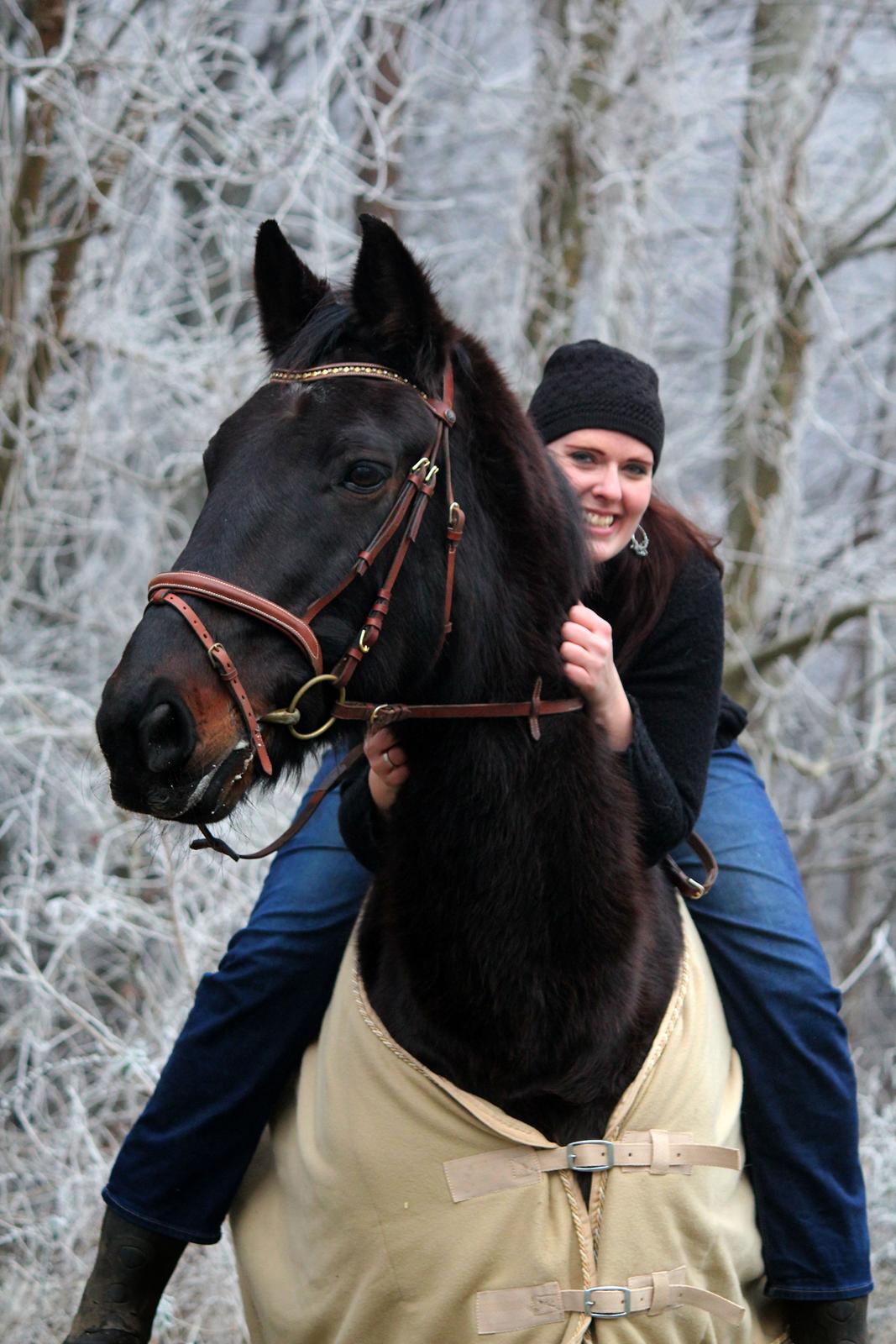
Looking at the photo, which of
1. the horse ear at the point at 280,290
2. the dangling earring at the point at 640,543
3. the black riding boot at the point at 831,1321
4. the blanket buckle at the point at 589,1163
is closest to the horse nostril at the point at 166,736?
the horse ear at the point at 280,290

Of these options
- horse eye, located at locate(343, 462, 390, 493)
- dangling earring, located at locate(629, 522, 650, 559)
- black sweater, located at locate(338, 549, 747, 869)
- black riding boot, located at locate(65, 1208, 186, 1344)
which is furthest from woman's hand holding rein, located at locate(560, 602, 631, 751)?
black riding boot, located at locate(65, 1208, 186, 1344)

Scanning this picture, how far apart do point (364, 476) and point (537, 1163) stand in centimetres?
125

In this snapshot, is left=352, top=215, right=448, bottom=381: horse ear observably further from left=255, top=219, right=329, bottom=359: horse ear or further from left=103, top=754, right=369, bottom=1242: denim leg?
left=103, top=754, right=369, bottom=1242: denim leg

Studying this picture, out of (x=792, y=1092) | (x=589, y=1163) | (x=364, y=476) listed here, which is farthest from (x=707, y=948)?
(x=364, y=476)

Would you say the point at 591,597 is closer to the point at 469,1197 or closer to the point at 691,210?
the point at 469,1197

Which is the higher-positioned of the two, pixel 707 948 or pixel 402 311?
pixel 402 311

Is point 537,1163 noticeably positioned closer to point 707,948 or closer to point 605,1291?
point 605,1291

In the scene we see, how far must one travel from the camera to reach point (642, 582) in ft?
9.29

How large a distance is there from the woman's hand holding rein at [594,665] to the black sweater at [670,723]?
12 centimetres

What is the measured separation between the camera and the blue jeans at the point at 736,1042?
8.69 ft

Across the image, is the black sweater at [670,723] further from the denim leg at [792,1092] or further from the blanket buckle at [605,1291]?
the blanket buckle at [605,1291]

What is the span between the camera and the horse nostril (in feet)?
6.12

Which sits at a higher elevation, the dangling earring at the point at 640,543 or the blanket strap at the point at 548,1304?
the dangling earring at the point at 640,543

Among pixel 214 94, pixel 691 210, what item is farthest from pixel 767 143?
pixel 691 210
